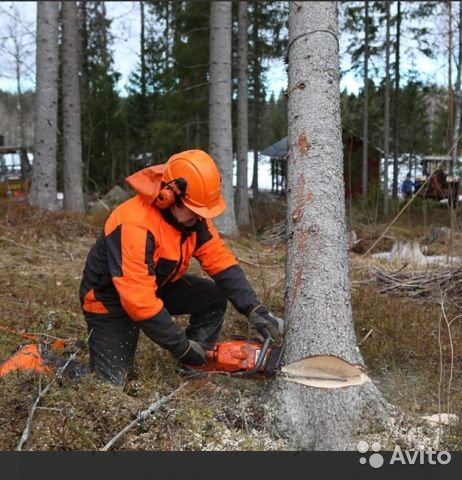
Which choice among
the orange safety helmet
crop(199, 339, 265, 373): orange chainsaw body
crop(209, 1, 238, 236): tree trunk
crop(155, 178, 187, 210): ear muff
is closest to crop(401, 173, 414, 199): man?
crop(209, 1, 238, 236): tree trunk

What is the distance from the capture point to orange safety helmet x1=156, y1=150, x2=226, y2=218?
3.05m

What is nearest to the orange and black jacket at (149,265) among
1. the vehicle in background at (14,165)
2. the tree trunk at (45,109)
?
the tree trunk at (45,109)

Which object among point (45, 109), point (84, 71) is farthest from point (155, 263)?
point (84, 71)

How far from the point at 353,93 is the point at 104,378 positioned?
20.4 metres

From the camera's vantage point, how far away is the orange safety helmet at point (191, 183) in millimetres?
3047

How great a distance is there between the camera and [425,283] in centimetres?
553

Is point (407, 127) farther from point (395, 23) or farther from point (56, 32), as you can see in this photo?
point (56, 32)

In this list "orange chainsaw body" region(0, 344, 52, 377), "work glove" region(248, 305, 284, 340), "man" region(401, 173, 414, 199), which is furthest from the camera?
"man" region(401, 173, 414, 199)

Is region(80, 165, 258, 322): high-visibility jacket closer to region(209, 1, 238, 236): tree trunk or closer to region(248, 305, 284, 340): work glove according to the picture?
region(248, 305, 284, 340): work glove

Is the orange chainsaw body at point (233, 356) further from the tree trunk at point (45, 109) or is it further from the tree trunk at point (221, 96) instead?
the tree trunk at point (45, 109)

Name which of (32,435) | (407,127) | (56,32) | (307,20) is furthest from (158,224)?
(407,127)

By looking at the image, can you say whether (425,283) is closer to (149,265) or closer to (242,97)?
(149,265)

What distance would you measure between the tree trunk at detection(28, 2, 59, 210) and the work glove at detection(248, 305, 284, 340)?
286 inches

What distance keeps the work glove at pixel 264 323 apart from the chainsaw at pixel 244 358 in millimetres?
66
